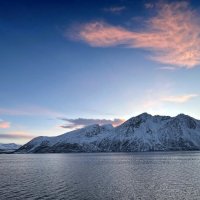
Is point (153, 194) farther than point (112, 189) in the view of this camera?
No

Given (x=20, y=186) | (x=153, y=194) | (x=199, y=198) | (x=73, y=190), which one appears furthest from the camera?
(x=20, y=186)

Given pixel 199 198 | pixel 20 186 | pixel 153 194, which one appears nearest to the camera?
pixel 199 198

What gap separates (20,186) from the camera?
281 feet

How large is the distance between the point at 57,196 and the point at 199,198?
1293 inches

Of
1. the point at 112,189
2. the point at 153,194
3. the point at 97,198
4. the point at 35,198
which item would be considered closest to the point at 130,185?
the point at 112,189

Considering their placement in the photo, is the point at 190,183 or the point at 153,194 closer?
the point at 153,194

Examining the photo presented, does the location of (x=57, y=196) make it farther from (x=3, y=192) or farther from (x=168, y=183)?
(x=168, y=183)

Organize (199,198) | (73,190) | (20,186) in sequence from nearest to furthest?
1. (199,198)
2. (73,190)
3. (20,186)

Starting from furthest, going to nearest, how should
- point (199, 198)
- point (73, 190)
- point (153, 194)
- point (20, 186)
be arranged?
1. point (20, 186)
2. point (73, 190)
3. point (153, 194)
4. point (199, 198)

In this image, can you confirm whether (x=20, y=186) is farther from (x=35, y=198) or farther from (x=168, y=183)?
(x=168, y=183)

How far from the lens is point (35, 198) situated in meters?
67.3

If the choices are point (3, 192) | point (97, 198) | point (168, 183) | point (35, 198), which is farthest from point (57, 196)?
point (168, 183)

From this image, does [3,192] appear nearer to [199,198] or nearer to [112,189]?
[112,189]

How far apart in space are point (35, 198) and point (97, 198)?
14.1m
